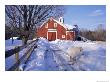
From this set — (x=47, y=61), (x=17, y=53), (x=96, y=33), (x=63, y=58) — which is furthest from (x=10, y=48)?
(x=96, y=33)

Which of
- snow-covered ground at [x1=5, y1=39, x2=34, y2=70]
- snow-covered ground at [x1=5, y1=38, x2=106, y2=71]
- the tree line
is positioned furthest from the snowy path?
the tree line

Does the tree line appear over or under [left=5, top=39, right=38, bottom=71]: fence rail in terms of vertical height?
over

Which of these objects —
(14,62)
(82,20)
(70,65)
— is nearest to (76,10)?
(82,20)

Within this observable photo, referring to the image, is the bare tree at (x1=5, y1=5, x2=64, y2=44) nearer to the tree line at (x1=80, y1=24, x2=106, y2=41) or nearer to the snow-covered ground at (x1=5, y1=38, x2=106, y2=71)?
the snow-covered ground at (x1=5, y1=38, x2=106, y2=71)

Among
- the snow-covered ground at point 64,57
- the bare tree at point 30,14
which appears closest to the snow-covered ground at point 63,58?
the snow-covered ground at point 64,57

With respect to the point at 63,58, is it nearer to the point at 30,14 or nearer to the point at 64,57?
the point at 64,57
